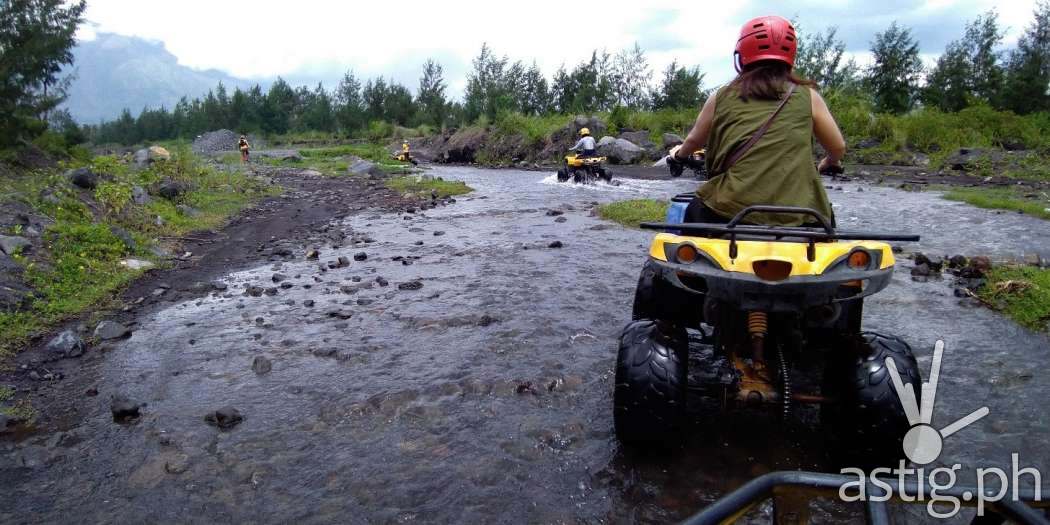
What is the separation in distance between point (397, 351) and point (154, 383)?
76.0 inches

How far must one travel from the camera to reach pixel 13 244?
7.54 m

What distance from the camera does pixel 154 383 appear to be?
4910 millimetres

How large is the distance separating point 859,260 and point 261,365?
14.8ft

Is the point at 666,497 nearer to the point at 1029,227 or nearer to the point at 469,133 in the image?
the point at 1029,227

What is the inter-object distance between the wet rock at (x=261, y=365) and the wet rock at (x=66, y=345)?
1.77 m

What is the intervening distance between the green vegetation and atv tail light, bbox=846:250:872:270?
6598 mm

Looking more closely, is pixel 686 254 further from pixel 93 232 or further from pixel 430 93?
pixel 430 93

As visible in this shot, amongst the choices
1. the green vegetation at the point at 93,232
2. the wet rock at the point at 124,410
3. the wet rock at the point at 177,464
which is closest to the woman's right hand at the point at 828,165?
the wet rock at the point at 177,464

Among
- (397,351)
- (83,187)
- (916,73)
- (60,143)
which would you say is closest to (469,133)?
(60,143)

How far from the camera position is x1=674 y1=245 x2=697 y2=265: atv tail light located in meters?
3.08

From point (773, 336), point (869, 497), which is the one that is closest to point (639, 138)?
point (773, 336)

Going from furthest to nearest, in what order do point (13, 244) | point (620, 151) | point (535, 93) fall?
1. point (535, 93)
2. point (620, 151)
3. point (13, 244)

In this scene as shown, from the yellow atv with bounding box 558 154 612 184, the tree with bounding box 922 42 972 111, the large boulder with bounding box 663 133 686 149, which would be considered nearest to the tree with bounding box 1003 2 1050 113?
the tree with bounding box 922 42 972 111

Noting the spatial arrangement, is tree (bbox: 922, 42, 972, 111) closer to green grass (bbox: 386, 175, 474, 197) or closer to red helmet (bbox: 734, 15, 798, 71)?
green grass (bbox: 386, 175, 474, 197)
